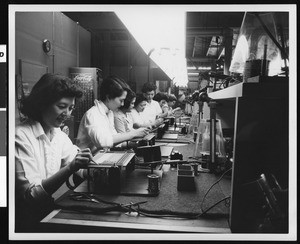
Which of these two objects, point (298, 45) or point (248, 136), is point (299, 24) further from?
point (248, 136)

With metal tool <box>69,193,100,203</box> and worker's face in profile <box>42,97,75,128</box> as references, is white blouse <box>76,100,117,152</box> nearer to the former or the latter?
worker's face in profile <box>42,97,75,128</box>

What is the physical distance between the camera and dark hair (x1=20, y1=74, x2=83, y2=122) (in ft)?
4.54

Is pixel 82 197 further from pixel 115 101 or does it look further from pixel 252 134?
pixel 115 101

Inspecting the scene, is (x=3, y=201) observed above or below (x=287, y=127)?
below

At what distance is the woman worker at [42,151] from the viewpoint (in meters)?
1.11

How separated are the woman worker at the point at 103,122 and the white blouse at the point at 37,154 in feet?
1.73

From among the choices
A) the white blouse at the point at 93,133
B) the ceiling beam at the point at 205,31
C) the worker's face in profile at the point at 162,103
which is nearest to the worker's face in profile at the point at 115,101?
the white blouse at the point at 93,133

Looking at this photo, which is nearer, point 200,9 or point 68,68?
point 200,9

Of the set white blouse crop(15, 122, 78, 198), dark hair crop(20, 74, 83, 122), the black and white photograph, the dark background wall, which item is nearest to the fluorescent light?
the black and white photograph

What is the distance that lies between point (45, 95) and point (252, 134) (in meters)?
1.03

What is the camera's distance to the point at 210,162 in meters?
1.62

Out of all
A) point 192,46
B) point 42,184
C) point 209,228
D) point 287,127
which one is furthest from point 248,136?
point 192,46

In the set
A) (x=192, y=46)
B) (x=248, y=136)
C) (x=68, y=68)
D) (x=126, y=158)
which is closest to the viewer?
(x=248, y=136)

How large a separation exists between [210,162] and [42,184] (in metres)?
0.94
